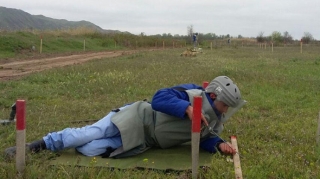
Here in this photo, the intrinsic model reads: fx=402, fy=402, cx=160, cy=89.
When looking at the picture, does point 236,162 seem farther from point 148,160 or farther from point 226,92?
point 148,160

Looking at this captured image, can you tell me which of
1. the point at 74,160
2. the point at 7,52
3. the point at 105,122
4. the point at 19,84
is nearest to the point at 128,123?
the point at 105,122

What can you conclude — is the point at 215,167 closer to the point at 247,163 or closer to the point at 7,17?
the point at 247,163

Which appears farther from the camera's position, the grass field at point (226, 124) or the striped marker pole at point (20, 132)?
the grass field at point (226, 124)

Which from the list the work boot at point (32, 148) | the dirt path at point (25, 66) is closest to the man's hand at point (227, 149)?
the work boot at point (32, 148)

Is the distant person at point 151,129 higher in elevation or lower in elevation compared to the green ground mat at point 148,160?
higher

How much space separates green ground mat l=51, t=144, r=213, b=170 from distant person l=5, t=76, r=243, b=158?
8 centimetres

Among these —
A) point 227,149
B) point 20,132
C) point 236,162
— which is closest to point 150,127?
point 227,149

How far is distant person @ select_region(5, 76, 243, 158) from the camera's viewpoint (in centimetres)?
385

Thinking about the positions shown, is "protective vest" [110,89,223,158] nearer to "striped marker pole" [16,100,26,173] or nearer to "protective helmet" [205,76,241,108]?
"protective helmet" [205,76,241,108]

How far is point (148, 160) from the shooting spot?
393 centimetres

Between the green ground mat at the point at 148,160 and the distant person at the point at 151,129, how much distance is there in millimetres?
78

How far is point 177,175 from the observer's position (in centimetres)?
358

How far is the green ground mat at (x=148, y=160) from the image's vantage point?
3741 millimetres

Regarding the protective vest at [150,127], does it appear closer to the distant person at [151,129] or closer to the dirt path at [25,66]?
the distant person at [151,129]
